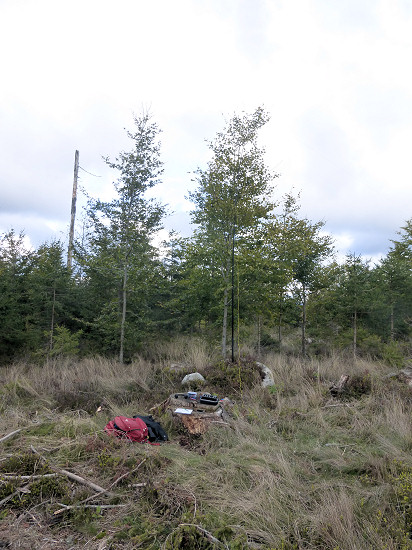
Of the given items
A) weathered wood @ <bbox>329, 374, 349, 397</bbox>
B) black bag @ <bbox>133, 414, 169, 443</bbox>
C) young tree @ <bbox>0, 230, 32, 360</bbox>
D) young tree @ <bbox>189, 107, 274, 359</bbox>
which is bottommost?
black bag @ <bbox>133, 414, 169, 443</bbox>

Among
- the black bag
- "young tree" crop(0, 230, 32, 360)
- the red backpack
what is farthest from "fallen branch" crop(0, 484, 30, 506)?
"young tree" crop(0, 230, 32, 360)

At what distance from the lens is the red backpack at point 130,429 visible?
456cm

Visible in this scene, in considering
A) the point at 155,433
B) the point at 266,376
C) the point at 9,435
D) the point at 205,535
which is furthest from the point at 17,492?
the point at 266,376

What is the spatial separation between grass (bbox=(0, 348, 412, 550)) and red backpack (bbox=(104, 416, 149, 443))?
19cm

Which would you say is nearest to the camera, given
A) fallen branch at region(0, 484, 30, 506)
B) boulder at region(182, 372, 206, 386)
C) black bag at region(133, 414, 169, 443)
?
fallen branch at region(0, 484, 30, 506)

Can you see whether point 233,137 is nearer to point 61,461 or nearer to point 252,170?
point 252,170

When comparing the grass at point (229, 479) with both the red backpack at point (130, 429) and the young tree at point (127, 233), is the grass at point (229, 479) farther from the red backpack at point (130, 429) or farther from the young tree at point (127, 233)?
the young tree at point (127, 233)

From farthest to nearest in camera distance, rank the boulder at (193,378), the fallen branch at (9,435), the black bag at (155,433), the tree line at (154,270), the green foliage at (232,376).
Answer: the tree line at (154,270)
the boulder at (193,378)
the green foliage at (232,376)
the black bag at (155,433)
the fallen branch at (9,435)

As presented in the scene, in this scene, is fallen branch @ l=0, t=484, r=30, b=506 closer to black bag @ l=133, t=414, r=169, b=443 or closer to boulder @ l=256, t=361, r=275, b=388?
black bag @ l=133, t=414, r=169, b=443

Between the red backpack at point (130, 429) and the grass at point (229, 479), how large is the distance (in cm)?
19

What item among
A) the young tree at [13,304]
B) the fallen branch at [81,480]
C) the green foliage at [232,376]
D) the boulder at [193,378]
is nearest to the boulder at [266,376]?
the green foliage at [232,376]

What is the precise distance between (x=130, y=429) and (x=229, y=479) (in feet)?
5.64

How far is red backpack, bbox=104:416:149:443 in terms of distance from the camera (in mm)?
4559

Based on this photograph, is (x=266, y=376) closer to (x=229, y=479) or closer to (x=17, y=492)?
(x=229, y=479)
